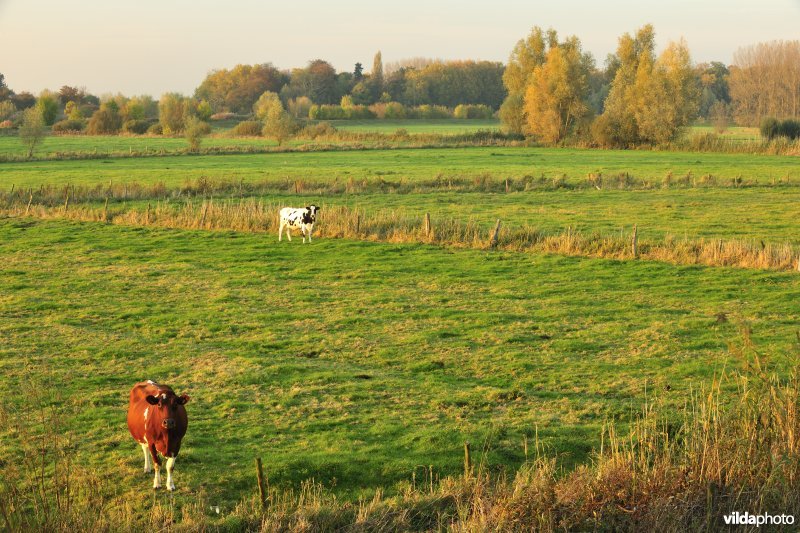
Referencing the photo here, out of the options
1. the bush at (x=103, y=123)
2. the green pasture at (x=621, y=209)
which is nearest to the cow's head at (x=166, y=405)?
the green pasture at (x=621, y=209)

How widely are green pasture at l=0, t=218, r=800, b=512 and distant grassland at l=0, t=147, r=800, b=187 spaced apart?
2658 centimetres

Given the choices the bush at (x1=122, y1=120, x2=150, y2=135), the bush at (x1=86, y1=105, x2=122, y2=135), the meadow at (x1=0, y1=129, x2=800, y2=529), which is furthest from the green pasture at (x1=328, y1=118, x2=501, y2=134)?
the meadow at (x1=0, y1=129, x2=800, y2=529)

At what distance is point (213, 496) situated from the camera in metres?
11.1

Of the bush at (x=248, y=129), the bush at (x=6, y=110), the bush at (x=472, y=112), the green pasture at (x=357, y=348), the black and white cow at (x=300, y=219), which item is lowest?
the green pasture at (x=357, y=348)

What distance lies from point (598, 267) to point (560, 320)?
23.1 feet

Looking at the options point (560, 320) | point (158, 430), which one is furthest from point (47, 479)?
point (560, 320)

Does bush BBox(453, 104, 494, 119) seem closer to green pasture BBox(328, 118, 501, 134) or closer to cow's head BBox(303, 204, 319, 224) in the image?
green pasture BBox(328, 118, 501, 134)

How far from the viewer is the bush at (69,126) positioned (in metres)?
130

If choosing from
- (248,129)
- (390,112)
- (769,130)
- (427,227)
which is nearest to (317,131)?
(248,129)

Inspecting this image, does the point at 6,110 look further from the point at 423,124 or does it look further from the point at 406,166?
the point at 406,166

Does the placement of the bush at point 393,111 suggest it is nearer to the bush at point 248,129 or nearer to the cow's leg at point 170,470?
the bush at point 248,129

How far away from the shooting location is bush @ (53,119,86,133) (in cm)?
12962

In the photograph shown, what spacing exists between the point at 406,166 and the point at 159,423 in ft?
194

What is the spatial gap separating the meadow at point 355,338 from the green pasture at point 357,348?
0.06 metres
